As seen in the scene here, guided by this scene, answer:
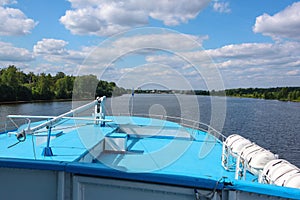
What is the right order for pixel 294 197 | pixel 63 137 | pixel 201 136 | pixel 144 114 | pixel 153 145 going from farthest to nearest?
1. pixel 144 114
2. pixel 201 136
3. pixel 153 145
4. pixel 63 137
5. pixel 294 197

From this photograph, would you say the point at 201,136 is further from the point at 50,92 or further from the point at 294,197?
the point at 50,92

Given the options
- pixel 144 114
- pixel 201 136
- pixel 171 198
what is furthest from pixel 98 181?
pixel 144 114

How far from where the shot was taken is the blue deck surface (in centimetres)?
222

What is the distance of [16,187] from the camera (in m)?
2.57

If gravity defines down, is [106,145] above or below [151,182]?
below

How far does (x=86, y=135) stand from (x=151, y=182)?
4514 millimetres

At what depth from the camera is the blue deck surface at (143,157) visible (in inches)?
87.4

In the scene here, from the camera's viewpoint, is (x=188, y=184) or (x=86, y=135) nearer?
(x=188, y=184)

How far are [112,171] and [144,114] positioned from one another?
8.65 m

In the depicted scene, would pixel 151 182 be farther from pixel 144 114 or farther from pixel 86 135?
pixel 144 114

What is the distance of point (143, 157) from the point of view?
5.48 m

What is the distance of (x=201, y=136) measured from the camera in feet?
27.5

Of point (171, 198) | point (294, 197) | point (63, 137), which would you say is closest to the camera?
point (294, 197)

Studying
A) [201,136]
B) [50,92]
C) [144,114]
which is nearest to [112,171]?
[201,136]
